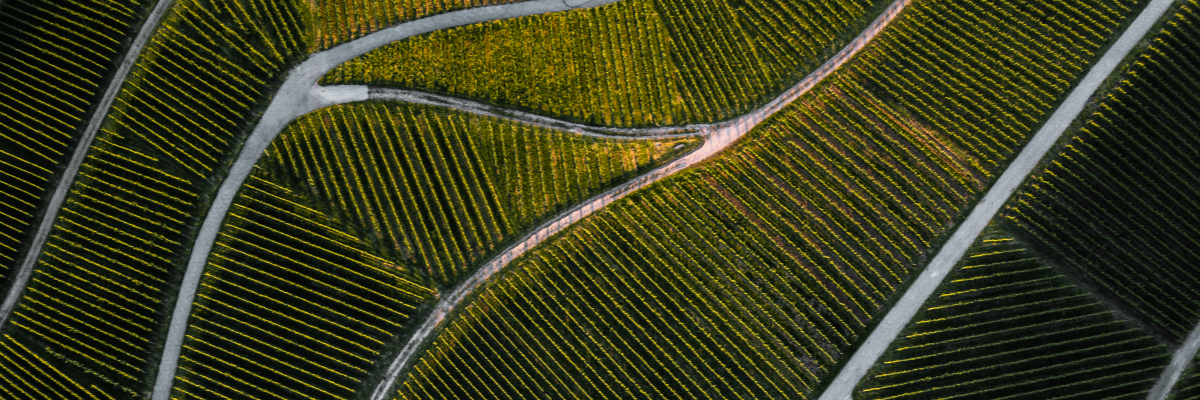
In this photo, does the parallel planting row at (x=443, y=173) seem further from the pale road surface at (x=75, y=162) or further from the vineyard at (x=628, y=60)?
A: the pale road surface at (x=75, y=162)

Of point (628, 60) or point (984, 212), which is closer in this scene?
point (984, 212)

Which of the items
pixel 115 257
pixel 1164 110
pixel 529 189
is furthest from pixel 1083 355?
pixel 115 257

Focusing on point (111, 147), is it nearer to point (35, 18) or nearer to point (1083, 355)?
point (35, 18)

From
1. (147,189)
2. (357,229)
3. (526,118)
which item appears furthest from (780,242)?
(147,189)

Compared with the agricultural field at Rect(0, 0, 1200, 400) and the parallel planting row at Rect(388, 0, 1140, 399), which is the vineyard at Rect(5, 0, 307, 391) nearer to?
the agricultural field at Rect(0, 0, 1200, 400)

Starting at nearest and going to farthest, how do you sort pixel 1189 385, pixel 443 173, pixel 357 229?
pixel 1189 385 → pixel 357 229 → pixel 443 173

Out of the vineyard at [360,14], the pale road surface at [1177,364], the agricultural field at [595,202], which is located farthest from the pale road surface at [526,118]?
the pale road surface at [1177,364]

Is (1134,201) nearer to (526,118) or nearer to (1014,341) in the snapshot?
(1014,341)
